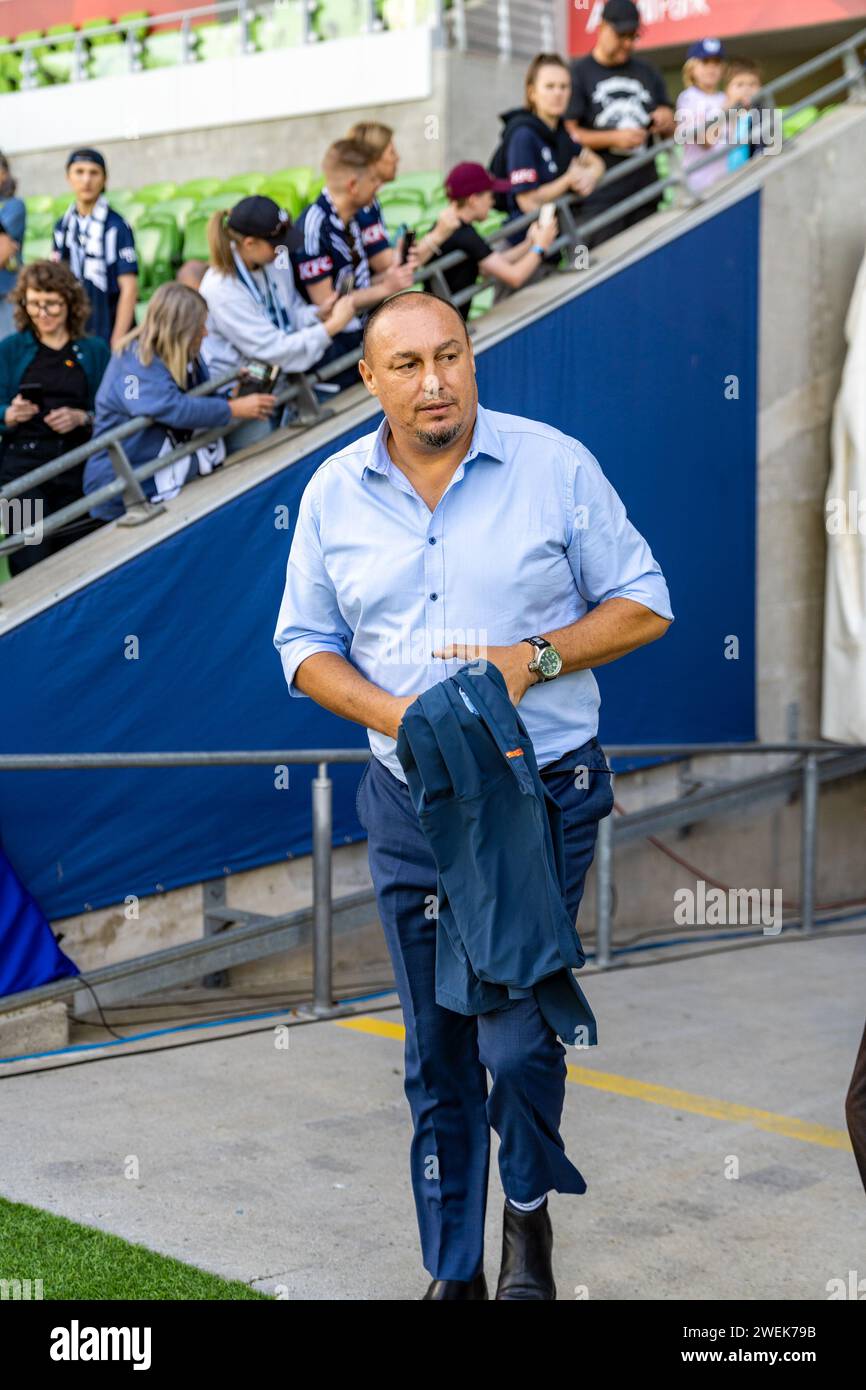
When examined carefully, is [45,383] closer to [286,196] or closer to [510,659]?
[510,659]

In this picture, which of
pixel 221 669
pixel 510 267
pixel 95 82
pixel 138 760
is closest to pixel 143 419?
pixel 221 669

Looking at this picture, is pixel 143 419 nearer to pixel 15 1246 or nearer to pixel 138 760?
pixel 138 760

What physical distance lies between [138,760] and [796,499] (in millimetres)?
5317

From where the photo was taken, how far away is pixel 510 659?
299 cm

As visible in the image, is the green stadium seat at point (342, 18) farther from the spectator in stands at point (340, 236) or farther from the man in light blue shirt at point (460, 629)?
the man in light blue shirt at point (460, 629)

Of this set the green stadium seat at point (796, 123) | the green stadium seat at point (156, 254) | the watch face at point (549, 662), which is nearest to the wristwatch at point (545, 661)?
the watch face at point (549, 662)

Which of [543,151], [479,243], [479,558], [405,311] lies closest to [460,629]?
[479,558]

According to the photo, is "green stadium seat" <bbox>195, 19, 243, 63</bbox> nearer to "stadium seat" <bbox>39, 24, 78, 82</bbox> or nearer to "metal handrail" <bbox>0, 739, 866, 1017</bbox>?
"stadium seat" <bbox>39, 24, 78, 82</bbox>

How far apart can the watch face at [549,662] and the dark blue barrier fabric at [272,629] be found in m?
3.32

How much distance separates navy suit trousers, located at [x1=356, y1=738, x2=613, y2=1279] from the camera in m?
3.12

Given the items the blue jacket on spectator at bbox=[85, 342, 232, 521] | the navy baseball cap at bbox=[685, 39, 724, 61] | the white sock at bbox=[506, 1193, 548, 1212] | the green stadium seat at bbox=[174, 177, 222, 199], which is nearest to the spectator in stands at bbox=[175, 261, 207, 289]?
the blue jacket on spectator at bbox=[85, 342, 232, 521]

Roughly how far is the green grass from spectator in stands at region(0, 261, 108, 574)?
12.0 feet

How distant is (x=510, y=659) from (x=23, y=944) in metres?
3.15

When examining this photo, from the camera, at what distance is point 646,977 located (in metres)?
6.68
